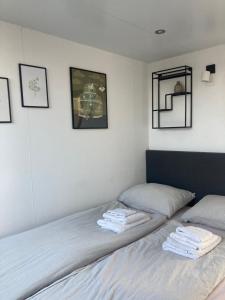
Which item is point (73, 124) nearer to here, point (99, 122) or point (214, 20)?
point (99, 122)

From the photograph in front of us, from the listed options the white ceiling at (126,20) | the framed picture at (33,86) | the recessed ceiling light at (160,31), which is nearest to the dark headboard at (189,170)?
the white ceiling at (126,20)

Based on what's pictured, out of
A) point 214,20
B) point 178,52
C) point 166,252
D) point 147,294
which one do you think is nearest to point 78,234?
point 166,252

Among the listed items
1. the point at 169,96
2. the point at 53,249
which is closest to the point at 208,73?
the point at 169,96

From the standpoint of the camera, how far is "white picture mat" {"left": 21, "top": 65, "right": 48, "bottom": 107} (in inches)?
85.0

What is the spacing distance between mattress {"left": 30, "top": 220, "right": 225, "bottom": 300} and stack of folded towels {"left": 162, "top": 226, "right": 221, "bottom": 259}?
0.12 feet

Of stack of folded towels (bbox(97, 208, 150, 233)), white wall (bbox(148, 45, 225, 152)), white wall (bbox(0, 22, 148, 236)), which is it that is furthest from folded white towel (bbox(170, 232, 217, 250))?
white wall (bbox(148, 45, 225, 152))

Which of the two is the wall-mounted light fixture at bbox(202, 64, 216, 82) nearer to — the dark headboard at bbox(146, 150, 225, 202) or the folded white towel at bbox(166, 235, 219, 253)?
the dark headboard at bbox(146, 150, 225, 202)

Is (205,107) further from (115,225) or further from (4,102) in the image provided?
(4,102)

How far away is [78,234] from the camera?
202 cm

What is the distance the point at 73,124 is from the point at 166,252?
144 cm

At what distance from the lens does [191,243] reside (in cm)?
173

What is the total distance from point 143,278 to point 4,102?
5.29ft

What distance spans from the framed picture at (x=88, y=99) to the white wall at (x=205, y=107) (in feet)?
2.96

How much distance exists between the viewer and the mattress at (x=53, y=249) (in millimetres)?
1436
